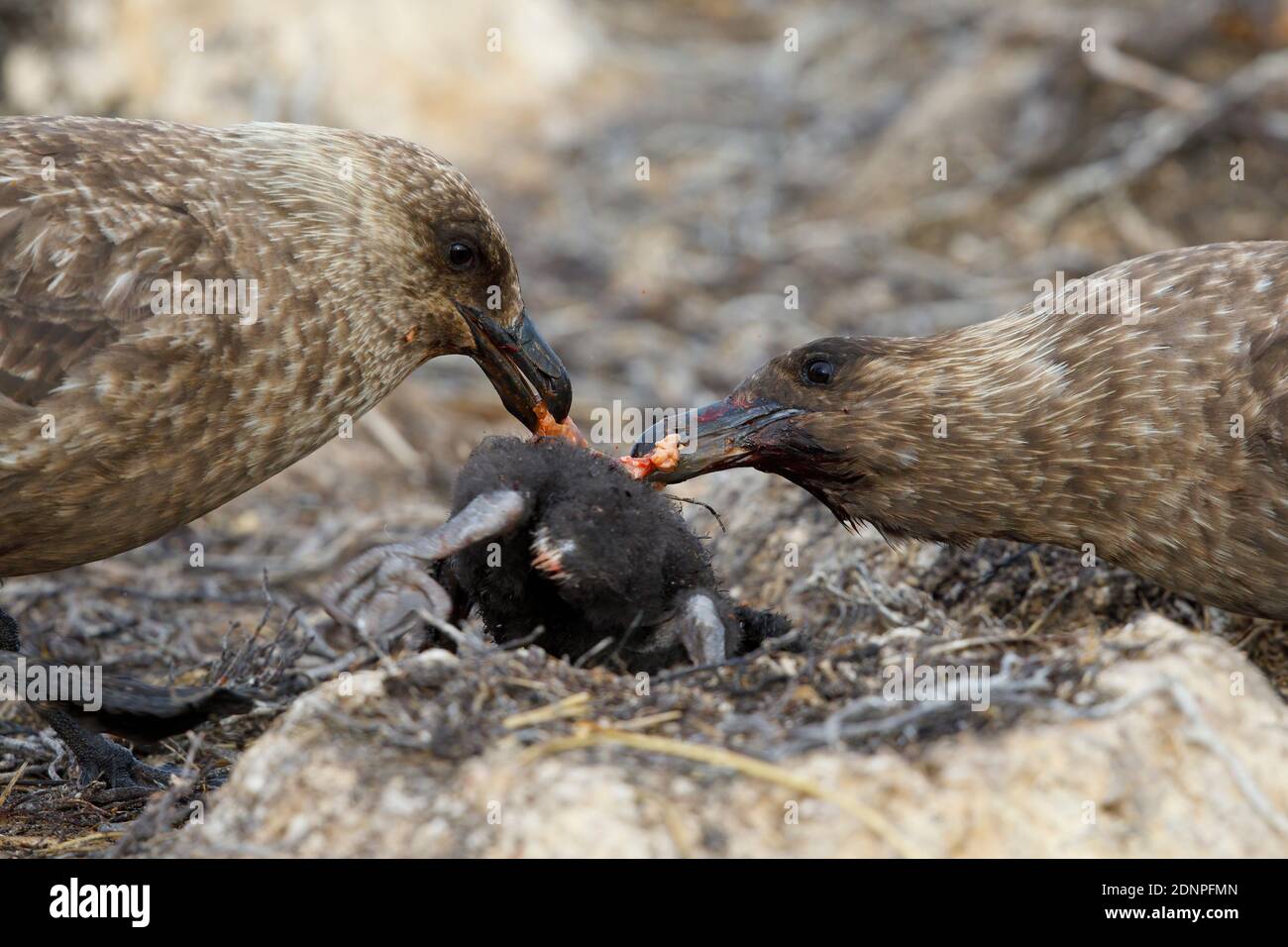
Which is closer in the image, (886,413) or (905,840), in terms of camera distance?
(905,840)

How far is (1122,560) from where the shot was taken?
15.1 feet

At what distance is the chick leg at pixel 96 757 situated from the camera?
4.38 meters

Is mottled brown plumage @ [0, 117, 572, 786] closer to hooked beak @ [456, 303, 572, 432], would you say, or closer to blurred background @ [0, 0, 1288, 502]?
hooked beak @ [456, 303, 572, 432]

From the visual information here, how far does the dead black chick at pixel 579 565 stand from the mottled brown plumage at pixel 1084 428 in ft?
1.95

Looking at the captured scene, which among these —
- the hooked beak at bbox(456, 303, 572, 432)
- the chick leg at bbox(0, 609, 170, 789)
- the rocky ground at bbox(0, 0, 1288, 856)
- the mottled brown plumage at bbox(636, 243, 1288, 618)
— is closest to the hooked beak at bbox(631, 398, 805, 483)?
the mottled brown plumage at bbox(636, 243, 1288, 618)

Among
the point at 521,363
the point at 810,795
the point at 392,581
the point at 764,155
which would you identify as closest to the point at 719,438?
the point at 521,363

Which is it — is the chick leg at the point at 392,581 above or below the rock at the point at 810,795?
above

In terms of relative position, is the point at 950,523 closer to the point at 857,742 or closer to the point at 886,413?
the point at 886,413

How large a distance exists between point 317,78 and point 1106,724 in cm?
982

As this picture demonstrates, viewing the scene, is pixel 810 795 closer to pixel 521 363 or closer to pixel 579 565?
pixel 579 565

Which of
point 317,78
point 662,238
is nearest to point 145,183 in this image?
point 662,238

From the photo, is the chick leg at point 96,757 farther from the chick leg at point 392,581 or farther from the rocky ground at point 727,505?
the chick leg at point 392,581

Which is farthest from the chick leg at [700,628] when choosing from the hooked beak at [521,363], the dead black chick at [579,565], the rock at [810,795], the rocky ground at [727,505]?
the hooked beak at [521,363]
